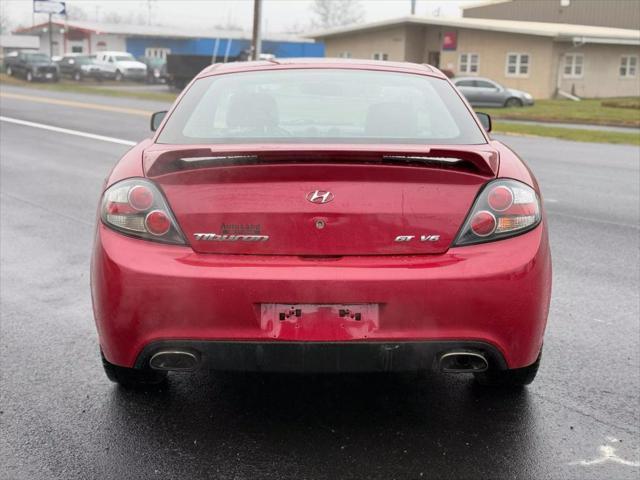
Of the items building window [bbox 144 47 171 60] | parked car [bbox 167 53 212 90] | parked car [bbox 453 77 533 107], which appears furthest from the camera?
building window [bbox 144 47 171 60]

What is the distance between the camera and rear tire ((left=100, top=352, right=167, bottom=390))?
3.56 meters

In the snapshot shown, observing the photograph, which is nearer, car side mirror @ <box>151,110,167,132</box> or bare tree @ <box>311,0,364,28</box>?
car side mirror @ <box>151,110,167,132</box>

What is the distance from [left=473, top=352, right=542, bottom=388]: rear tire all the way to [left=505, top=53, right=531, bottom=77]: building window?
41.9 meters

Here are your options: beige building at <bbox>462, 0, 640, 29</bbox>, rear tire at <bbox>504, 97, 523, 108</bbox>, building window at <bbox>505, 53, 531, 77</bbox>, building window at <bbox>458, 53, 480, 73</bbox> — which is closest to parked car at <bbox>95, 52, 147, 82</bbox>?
building window at <bbox>458, 53, 480, 73</bbox>

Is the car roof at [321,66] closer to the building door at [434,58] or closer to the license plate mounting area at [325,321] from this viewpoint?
the license plate mounting area at [325,321]

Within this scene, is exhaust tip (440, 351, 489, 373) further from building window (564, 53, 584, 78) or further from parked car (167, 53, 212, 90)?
building window (564, 53, 584, 78)

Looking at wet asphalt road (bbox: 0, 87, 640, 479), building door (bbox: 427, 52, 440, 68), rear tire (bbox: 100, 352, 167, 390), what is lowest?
wet asphalt road (bbox: 0, 87, 640, 479)

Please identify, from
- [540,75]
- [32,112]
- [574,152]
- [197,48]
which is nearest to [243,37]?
[197,48]

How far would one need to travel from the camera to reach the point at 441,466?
3146 mm

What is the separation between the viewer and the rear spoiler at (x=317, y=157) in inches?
123

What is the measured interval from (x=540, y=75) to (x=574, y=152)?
28.8 meters

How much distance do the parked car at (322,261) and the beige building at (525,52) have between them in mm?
41357

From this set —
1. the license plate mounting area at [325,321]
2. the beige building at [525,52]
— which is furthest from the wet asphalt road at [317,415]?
the beige building at [525,52]

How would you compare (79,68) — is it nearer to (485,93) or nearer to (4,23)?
(485,93)
